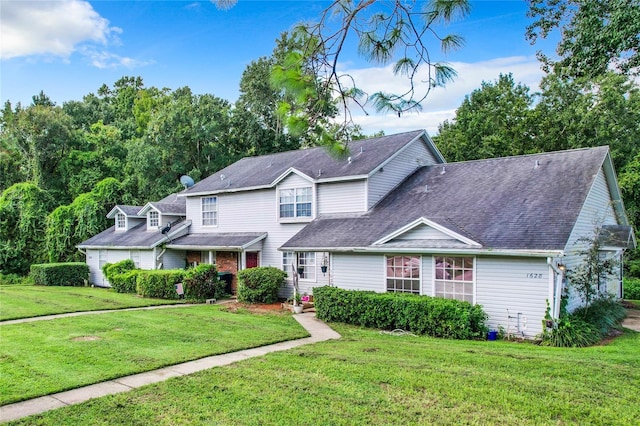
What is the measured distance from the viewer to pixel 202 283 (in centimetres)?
1961

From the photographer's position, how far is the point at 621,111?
91.2 feet

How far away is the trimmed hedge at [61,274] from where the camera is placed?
86.3 ft

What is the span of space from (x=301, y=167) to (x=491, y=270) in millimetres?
11009

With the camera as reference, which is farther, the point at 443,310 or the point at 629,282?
the point at 629,282

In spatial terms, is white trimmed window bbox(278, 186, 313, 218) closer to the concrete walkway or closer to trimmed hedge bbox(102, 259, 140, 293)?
trimmed hedge bbox(102, 259, 140, 293)

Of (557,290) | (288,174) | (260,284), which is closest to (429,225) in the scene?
(557,290)

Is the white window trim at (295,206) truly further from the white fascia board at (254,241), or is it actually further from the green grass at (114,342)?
the green grass at (114,342)

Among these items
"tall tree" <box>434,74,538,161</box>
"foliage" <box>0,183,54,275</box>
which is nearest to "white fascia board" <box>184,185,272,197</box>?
"foliage" <box>0,183,54,275</box>

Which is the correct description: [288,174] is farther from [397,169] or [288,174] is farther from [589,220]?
[589,220]

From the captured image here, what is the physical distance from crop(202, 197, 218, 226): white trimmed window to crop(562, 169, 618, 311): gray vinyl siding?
54.6ft

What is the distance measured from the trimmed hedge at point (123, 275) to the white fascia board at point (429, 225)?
1356 cm

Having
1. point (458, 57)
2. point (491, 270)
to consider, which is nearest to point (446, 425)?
point (458, 57)

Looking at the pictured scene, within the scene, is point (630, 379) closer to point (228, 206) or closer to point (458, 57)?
point (458, 57)

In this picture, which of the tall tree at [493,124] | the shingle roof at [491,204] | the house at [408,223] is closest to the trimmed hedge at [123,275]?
the house at [408,223]
